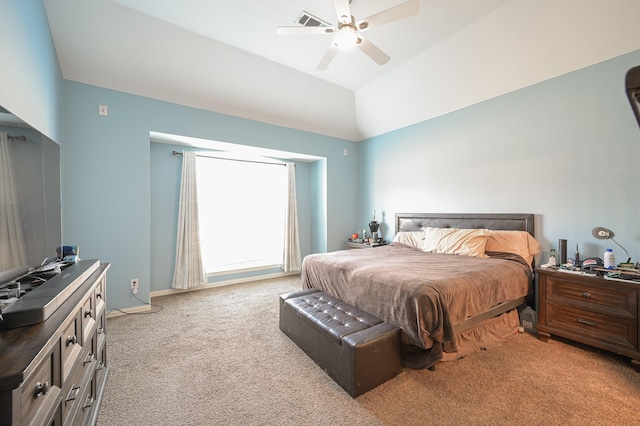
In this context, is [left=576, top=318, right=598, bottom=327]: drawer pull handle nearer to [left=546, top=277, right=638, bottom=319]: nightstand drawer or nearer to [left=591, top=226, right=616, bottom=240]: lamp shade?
[left=546, top=277, right=638, bottom=319]: nightstand drawer

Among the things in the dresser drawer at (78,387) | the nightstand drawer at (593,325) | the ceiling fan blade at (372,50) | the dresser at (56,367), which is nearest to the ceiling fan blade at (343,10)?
the ceiling fan blade at (372,50)

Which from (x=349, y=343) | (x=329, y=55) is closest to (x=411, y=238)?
(x=349, y=343)

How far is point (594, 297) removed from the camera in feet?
6.98

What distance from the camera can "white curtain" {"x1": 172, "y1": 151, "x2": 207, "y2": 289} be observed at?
3797 mm

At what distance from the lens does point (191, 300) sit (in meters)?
3.57

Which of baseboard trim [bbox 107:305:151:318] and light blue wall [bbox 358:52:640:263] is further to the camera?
baseboard trim [bbox 107:305:151:318]

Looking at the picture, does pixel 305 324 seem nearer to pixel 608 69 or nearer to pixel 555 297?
pixel 555 297

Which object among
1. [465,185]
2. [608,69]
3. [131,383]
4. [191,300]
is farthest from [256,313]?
[608,69]

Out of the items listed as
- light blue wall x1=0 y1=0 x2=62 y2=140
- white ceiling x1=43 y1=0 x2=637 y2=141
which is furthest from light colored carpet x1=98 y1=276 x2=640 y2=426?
white ceiling x1=43 y1=0 x2=637 y2=141

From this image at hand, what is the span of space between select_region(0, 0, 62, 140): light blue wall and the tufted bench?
2322mm

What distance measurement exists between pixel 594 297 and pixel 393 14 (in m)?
2.90

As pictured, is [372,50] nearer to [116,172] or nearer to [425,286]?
[425,286]

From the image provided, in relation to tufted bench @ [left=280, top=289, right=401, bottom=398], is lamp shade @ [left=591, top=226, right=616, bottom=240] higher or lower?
higher

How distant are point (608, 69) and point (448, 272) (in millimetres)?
2560
